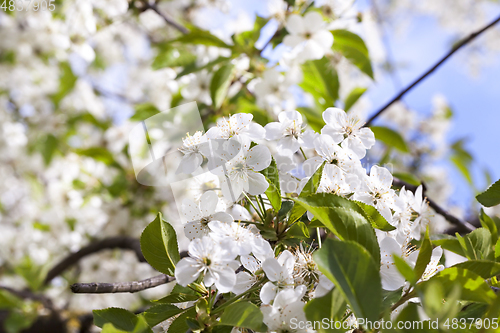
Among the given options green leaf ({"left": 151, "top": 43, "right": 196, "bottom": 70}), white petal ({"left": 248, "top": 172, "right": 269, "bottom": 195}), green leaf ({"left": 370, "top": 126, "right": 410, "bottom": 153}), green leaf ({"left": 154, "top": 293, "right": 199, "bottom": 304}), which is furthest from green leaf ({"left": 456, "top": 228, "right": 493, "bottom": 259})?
green leaf ({"left": 151, "top": 43, "right": 196, "bottom": 70})

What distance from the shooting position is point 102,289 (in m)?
0.51

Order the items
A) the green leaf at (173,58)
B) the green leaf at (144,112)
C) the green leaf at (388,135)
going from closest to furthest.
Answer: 1. the green leaf at (388,135)
2. the green leaf at (173,58)
3. the green leaf at (144,112)

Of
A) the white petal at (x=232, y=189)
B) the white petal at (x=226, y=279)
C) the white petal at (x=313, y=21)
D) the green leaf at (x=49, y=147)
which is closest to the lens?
the white petal at (x=226, y=279)

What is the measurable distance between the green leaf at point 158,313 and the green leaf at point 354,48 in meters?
1.06

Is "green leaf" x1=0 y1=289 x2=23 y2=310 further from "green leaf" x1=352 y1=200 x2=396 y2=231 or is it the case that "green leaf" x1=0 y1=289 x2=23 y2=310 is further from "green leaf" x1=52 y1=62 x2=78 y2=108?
"green leaf" x1=352 y1=200 x2=396 y2=231

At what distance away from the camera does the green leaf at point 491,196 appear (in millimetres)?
564

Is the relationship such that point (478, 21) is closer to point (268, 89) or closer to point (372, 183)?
point (268, 89)

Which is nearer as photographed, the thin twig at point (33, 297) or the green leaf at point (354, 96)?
the green leaf at point (354, 96)

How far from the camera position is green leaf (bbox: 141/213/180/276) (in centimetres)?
54

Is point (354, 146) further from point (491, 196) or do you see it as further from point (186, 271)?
point (186, 271)

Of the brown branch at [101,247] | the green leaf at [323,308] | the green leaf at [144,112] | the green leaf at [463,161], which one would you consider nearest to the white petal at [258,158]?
the green leaf at [323,308]

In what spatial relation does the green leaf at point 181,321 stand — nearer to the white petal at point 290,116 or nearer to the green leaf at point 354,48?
the white petal at point 290,116

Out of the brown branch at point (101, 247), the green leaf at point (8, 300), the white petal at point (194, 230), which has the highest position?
the white petal at point (194, 230)

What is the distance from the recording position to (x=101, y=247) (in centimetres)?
166
